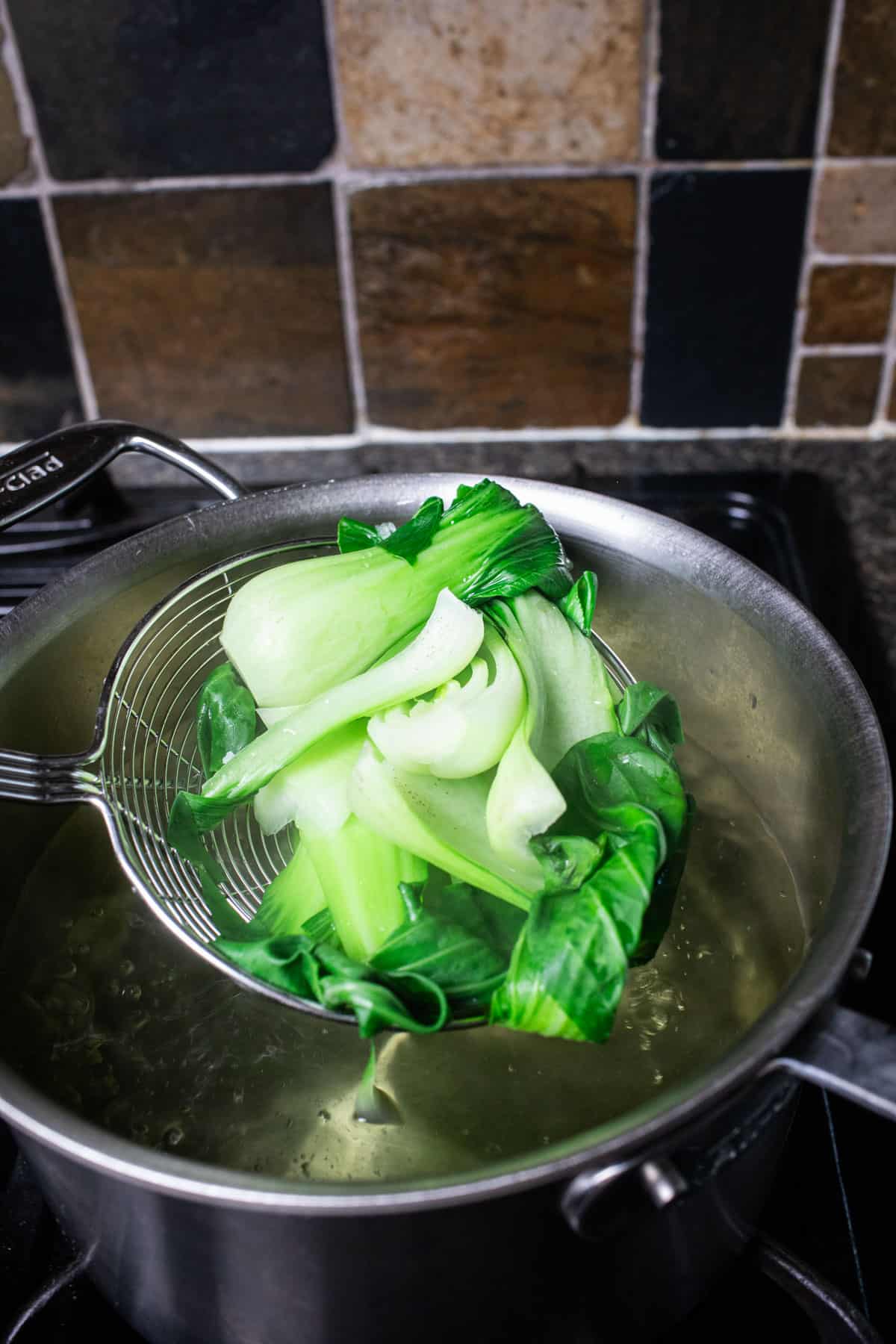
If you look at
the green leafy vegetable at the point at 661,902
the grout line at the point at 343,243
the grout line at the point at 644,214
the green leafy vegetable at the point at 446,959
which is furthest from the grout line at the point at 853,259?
the green leafy vegetable at the point at 446,959

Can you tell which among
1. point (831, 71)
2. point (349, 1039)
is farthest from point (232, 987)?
point (831, 71)

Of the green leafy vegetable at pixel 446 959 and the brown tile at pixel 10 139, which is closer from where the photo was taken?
the green leafy vegetable at pixel 446 959

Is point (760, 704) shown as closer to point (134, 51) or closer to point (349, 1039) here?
point (349, 1039)

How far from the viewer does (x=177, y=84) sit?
95cm

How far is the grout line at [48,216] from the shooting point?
37.4 inches

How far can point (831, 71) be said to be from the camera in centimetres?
92

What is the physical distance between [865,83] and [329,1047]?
0.84m

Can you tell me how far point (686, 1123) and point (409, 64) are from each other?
85 centimetres

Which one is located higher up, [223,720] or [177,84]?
[177,84]

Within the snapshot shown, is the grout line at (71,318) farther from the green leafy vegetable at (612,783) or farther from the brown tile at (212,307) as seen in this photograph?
the green leafy vegetable at (612,783)

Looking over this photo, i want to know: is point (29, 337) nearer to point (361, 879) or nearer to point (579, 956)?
point (361, 879)

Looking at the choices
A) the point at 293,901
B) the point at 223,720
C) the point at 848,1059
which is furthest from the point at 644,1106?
the point at 223,720

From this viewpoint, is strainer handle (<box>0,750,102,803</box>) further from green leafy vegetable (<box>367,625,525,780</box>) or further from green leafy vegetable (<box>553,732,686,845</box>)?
green leafy vegetable (<box>553,732,686,845</box>)

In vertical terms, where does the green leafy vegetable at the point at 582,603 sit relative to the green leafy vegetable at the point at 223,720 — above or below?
above
